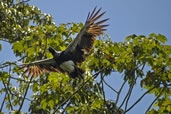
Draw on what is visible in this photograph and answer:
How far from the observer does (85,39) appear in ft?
31.5

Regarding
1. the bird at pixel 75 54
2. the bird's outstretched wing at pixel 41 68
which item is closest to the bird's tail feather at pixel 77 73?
the bird at pixel 75 54

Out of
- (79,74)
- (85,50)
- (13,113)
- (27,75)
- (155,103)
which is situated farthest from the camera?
(27,75)

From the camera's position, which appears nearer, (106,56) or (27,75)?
(106,56)

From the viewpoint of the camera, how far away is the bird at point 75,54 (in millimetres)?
9227

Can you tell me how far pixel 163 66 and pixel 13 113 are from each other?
3.28 m

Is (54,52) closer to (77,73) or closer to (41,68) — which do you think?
(77,73)

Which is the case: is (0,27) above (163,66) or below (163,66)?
above

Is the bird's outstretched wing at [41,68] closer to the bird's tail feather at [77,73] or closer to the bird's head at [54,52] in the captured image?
the bird's head at [54,52]

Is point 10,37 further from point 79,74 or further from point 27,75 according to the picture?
point 79,74

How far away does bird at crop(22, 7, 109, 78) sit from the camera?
30.3 feet

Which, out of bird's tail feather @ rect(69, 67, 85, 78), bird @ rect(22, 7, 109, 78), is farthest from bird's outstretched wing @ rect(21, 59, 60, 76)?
bird's tail feather @ rect(69, 67, 85, 78)

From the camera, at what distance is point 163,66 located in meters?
7.43

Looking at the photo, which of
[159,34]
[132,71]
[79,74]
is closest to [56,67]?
[79,74]

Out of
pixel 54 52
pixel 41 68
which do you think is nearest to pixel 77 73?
pixel 54 52
